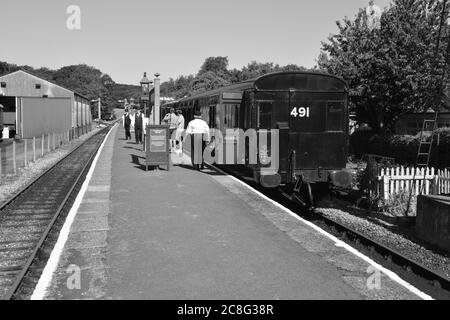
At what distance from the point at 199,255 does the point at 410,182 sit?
A: 24.6ft

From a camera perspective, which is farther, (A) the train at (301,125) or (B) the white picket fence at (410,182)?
(B) the white picket fence at (410,182)

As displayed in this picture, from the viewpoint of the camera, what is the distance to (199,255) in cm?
658

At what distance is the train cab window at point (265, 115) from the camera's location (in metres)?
11.0

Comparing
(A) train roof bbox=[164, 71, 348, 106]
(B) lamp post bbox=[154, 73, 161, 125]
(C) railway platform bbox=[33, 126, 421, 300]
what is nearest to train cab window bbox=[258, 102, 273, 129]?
(A) train roof bbox=[164, 71, 348, 106]

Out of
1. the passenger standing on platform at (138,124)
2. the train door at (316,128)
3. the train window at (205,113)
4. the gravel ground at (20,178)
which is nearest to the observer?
the train door at (316,128)

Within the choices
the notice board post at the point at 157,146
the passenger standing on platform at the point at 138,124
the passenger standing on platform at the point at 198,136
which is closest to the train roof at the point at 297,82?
the passenger standing on platform at the point at 198,136

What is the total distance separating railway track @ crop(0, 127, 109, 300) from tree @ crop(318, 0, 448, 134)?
13015 millimetres

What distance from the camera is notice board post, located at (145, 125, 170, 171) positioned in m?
14.5

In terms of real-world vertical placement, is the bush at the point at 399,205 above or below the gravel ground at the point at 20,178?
below

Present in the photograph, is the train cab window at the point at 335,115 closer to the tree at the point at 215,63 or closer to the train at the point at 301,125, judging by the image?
the train at the point at 301,125

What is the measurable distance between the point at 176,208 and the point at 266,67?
7483 cm

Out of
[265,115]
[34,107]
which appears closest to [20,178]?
[265,115]

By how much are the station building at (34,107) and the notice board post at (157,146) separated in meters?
22.3
